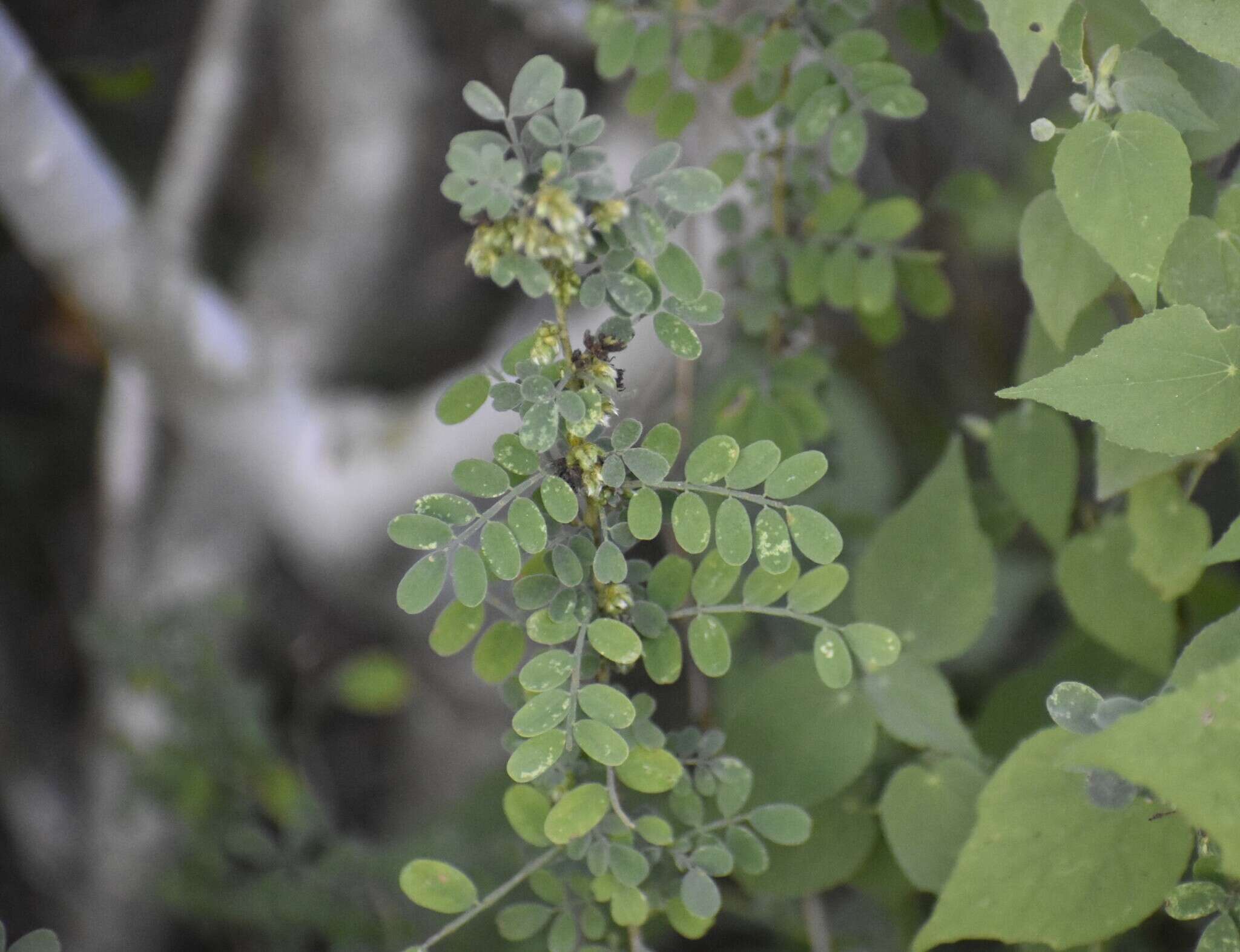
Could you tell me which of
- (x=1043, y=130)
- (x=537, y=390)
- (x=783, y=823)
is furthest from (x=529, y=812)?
(x=1043, y=130)

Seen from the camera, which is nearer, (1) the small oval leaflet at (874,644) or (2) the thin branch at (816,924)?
(1) the small oval leaflet at (874,644)

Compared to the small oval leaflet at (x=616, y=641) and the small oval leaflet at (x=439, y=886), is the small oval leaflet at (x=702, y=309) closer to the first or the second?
the small oval leaflet at (x=616, y=641)

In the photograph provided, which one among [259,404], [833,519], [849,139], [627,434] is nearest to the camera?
[627,434]

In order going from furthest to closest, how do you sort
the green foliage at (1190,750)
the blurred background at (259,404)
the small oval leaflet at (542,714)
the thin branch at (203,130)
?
1. the thin branch at (203,130)
2. the blurred background at (259,404)
3. the small oval leaflet at (542,714)
4. the green foliage at (1190,750)

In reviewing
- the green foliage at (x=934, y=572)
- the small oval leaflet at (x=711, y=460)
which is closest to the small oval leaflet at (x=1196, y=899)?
the green foliage at (x=934, y=572)

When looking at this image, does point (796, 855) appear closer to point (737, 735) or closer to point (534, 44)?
point (737, 735)

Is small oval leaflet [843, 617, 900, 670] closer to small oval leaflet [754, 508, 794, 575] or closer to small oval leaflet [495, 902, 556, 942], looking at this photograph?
small oval leaflet [754, 508, 794, 575]

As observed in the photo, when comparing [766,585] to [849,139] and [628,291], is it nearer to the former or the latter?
[628,291]

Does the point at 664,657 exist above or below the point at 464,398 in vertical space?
A: below
